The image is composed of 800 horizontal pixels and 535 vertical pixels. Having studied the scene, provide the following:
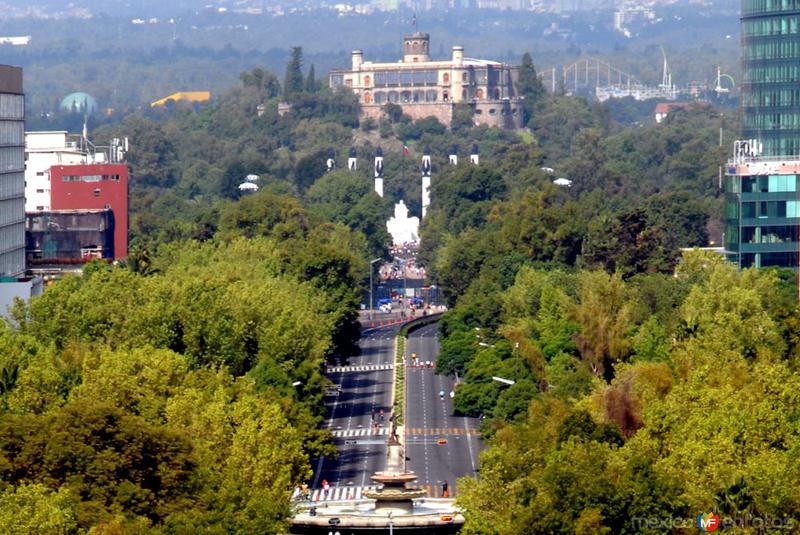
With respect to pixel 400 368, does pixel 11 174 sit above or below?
above

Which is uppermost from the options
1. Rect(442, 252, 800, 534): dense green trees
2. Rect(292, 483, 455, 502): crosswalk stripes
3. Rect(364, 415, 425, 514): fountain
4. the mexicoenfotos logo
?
Rect(442, 252, 800, 534): dense green trees

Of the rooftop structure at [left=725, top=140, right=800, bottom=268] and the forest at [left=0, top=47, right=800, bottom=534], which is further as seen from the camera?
the rooftop structure at [left=725, top=140, right=800, bottom=268]

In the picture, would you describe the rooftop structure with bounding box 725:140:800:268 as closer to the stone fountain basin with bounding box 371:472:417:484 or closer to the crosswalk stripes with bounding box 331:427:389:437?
the crosswalk stripes with bounding box 331:427:389:437

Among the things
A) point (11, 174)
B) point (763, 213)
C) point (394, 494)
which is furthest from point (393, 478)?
point (763, 213)

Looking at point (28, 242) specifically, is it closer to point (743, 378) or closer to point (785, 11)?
point (785, 11)

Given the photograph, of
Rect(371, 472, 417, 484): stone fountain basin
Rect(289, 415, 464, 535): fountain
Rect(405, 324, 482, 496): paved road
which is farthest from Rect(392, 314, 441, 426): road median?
Rect(371, 472, 417, 484): stone fountain basin

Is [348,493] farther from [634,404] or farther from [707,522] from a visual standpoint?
[707,522]
